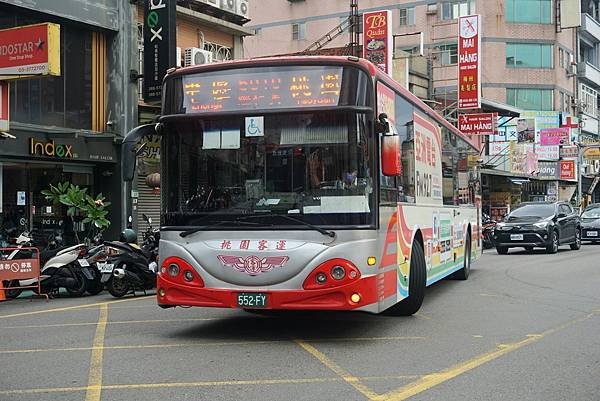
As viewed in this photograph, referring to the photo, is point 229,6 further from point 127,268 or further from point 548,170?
point 548,170

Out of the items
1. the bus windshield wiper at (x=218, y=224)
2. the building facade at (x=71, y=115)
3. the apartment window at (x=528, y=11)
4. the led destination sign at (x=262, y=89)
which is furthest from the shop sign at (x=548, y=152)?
the bus windshield wiper at (x=218, y=224)

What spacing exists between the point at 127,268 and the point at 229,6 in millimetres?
13709

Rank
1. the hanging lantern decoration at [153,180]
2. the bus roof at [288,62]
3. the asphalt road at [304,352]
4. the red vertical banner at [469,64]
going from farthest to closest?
1. the red vertical banner at [469,64]
2. the hanging lantern decoration at [153,180]
3. the bus roof at [288,62]
4. the asphalt road at [304,352]

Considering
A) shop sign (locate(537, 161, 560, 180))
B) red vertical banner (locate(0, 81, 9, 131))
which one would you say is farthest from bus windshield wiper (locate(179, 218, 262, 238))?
shop sign (locate(537, 161, 560, 180))

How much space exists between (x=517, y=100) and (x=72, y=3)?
40193 mm

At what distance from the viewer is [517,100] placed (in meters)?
52.1

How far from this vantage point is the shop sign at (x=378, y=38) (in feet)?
86.7

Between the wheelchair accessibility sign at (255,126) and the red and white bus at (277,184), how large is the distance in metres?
0.01

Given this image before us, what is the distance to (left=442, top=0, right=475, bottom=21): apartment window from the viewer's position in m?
51.6

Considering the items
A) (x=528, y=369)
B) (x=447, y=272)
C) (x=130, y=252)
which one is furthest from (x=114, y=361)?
(x=447, y=272)

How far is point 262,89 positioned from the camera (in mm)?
7773

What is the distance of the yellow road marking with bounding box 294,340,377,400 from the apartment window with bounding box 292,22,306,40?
53.3m

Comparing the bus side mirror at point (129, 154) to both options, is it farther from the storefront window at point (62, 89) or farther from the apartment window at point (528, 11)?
the apartment window at point (528, 11)

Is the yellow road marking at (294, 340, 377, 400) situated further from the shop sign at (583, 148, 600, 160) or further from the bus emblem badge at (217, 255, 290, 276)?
the shop sign at (583, 148, 600, 160)
